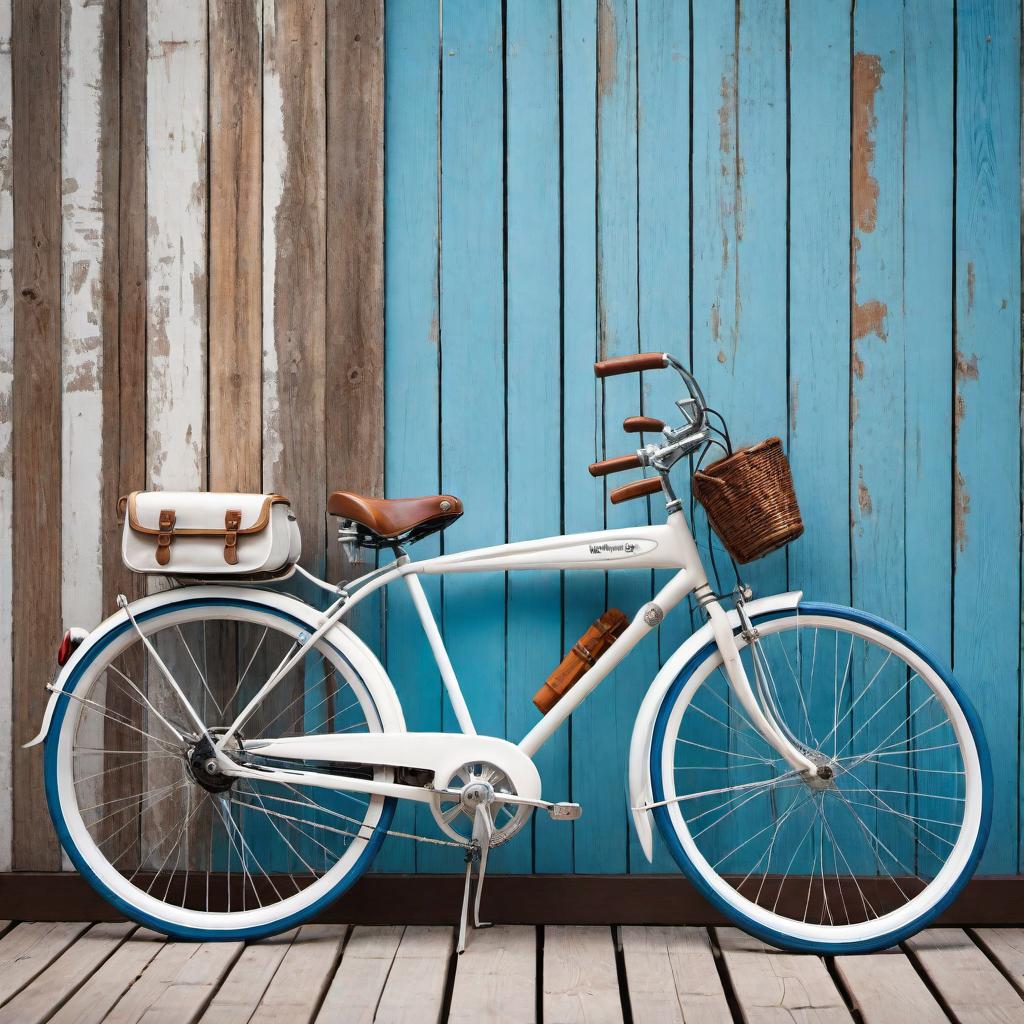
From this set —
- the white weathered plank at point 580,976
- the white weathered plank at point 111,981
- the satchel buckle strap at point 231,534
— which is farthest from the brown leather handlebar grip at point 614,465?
the white weathered plank at point 111,981

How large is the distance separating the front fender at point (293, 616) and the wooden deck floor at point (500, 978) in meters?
0.48

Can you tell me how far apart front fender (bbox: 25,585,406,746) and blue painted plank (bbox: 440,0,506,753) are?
0.20 metres

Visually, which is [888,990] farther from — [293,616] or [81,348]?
[81,348]

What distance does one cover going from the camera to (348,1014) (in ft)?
5.56

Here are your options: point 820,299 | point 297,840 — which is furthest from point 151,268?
point 820,299

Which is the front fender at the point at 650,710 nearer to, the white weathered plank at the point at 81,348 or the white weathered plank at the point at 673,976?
the white weathered plank at the point at 673,976

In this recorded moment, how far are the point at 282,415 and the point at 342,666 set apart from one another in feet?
2.02

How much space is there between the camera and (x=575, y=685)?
1965mm

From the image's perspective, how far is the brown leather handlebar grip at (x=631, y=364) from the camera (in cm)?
184

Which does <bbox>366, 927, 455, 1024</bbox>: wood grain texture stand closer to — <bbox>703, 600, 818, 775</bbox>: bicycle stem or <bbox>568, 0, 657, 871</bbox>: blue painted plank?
<bbox>568, 0, 657, 871</bbox>: blue painted plank

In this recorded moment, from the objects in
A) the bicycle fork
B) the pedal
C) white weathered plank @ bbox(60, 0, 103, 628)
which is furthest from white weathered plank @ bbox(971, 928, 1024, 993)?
white weathered plank @ bbox(60, 0, 103, 628)

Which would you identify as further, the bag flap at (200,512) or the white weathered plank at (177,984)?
the bag flap at (200,512)

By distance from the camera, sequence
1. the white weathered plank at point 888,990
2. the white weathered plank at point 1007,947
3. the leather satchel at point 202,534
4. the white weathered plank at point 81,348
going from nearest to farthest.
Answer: the white weathered plank at point 888,990 → the white weathered plank at point 1007,947 → the leather satchel at point 202,534 → the white weathered plank at point 81,348

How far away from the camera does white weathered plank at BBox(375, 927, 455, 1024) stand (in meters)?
1.70
